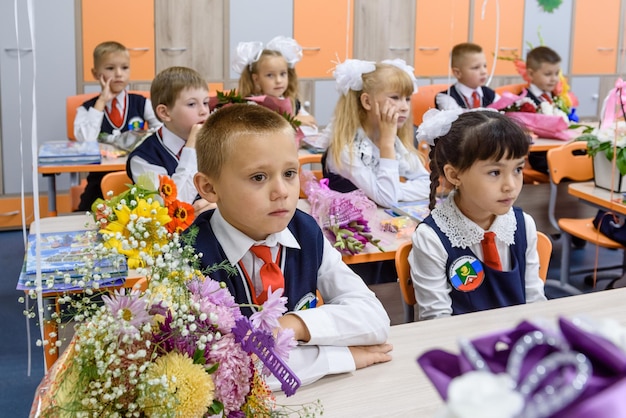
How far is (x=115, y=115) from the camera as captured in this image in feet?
15.6

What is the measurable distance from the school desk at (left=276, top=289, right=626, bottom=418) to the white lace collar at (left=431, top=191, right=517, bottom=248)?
365 mm

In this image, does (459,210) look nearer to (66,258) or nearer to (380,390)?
(380,390)

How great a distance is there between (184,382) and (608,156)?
291 cm

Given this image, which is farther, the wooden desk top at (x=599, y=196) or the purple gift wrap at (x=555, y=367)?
the wooden desk top at (x=599, y=196)

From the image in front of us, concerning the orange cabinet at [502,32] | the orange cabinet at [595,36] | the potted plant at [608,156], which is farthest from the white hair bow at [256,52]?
the orange cabinet at [595,36]

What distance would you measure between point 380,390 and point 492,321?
1.36 ft

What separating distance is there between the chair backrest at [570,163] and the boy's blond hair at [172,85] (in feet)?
5.76

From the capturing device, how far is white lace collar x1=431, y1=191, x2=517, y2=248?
2127 mm

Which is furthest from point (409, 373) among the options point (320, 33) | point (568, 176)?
point (320, 33)

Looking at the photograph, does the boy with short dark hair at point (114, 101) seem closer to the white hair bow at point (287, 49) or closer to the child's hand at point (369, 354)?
the white hair bow at point (287, 49)

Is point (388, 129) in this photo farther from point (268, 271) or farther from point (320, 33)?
point (320, 33)

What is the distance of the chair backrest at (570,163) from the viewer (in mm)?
3854

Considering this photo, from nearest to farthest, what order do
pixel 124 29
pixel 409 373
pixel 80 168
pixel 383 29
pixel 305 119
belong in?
pixel 409 373
pixel 80 168
pixel 305 119
pixel 124 29
pixel 383 29

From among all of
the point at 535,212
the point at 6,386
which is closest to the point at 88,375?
the point at 6,386
